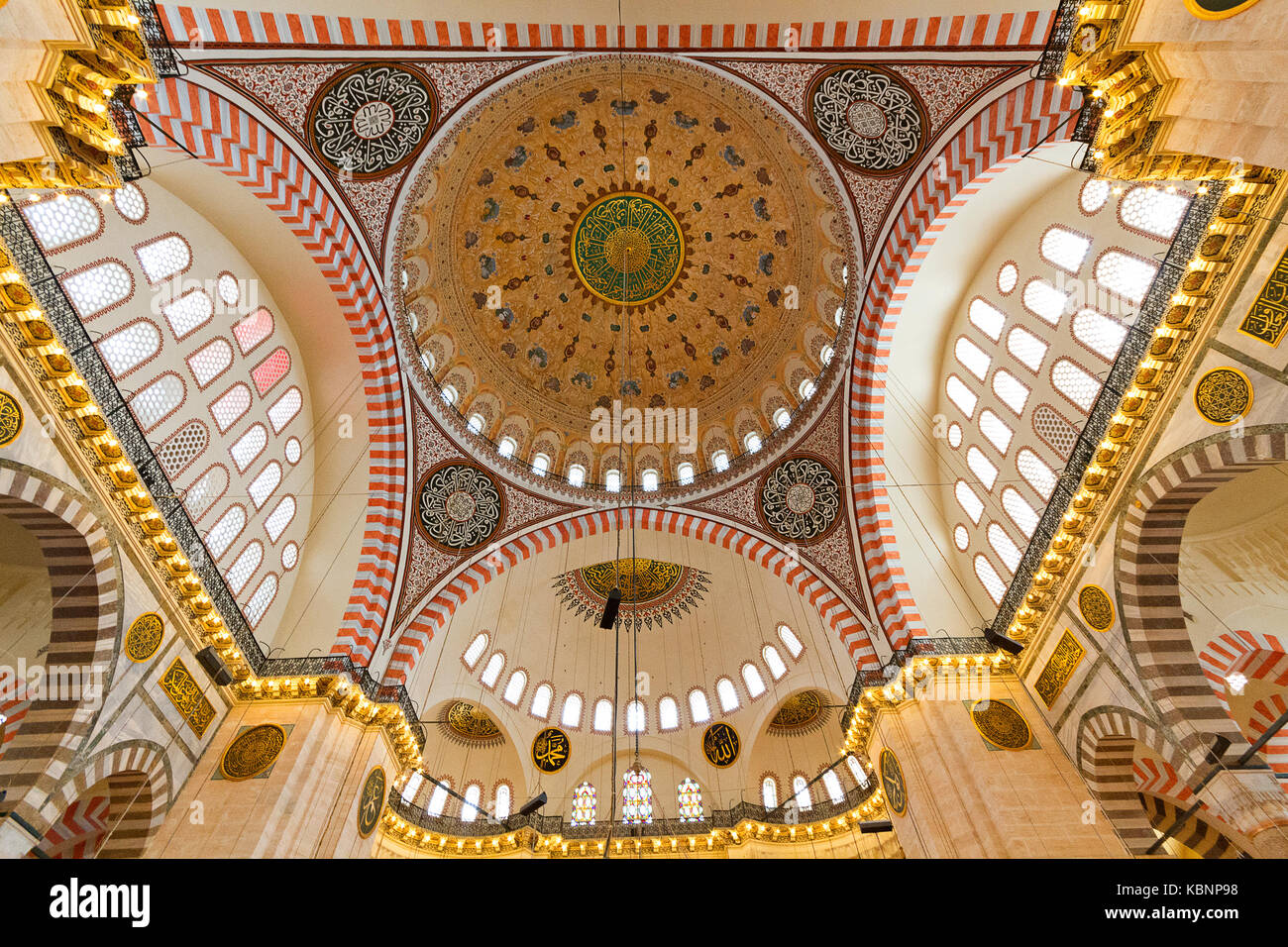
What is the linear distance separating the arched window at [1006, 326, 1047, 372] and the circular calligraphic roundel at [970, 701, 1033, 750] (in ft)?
15.1

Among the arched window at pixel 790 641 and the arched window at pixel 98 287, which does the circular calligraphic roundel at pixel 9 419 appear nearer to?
the arched window at pixel 98 287

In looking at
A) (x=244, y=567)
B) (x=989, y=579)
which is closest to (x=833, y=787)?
(x=989, y=579)

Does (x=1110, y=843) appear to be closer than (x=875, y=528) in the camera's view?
Yes

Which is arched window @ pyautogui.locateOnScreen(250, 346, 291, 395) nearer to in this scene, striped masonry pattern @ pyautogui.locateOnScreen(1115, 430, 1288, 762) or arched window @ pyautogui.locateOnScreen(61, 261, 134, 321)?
arched window @ pyautogui.locateOnScreen(61, 261, 134, 321)

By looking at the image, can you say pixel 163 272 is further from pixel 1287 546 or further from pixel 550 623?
pixel 1287 546

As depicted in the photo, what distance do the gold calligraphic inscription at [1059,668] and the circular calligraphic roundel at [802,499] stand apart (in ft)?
12.2

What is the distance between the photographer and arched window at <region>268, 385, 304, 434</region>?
9.43m

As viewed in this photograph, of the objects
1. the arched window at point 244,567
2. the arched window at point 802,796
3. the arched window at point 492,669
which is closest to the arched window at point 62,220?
the arched window at point 244,567

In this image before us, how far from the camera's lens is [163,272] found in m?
7.63

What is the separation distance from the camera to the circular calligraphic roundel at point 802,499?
11.0 metres

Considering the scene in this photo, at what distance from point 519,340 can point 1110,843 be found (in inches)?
485

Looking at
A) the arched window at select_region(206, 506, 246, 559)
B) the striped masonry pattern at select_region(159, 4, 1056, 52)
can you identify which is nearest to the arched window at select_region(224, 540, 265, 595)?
the arched window at select_region(206, 506, 246, 559)
